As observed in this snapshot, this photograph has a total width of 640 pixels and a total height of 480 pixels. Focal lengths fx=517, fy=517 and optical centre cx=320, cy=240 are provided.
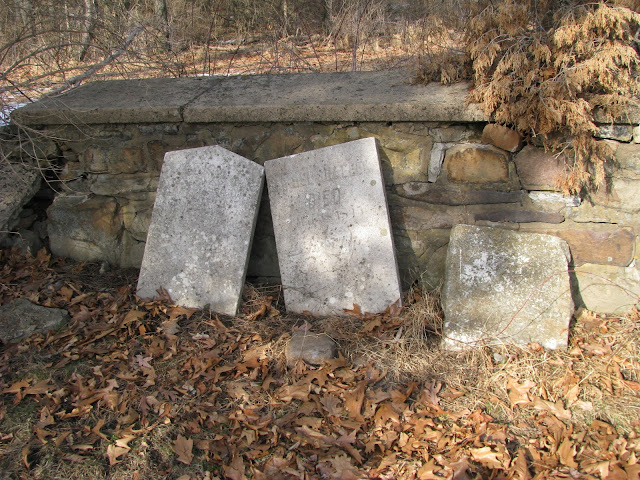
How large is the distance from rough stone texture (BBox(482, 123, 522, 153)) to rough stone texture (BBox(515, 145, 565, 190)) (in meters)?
0.07

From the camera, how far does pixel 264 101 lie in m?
3.12

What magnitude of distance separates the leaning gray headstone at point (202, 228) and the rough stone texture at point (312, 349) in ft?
1.79

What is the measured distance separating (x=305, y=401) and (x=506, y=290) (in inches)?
47.6

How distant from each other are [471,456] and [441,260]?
4.08ft

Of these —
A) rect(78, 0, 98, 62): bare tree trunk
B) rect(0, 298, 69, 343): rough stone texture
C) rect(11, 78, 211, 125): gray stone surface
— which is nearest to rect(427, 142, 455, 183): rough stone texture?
rect(11, 78, 211, 125): gray stone surface

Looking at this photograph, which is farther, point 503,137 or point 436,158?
point 436,158

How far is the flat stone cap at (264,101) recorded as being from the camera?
2883 mm

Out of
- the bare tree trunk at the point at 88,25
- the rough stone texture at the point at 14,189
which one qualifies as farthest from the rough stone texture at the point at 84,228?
the bare tree trunk at the point at 88,25

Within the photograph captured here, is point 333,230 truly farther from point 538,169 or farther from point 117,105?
point 117,105

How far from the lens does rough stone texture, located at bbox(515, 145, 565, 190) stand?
2807mm

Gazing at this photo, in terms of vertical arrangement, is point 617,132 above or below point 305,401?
above

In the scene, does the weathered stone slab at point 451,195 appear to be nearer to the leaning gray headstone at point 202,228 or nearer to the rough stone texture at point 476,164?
the rough stone texture at point 476,164

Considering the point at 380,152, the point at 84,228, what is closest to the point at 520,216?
the point at 380,152

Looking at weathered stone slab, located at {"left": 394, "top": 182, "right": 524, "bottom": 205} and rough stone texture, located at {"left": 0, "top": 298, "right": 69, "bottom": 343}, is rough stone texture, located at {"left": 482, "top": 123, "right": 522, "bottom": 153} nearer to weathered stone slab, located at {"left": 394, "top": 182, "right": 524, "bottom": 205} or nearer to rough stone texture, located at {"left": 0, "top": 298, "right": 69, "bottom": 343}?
weathered stone slab, located at {"left": 394, "top": 182, "right": 524, "bottom": 205}
